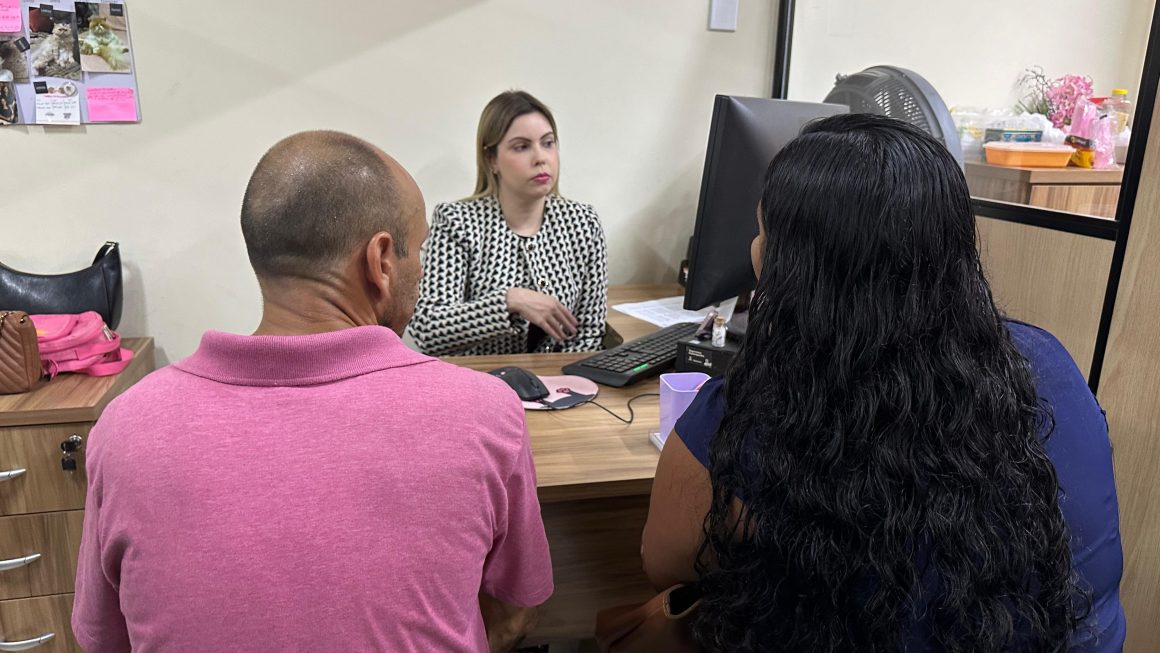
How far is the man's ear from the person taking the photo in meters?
0.93

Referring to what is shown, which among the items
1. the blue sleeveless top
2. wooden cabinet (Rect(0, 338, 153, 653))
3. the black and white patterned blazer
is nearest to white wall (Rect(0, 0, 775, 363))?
the black and white patterned blazer

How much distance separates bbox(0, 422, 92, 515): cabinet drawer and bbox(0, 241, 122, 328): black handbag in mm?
510


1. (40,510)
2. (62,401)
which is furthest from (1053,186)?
(40,510)

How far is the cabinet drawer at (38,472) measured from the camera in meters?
1.72

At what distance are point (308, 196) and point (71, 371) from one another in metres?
1.44

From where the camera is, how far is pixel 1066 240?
4.96ft

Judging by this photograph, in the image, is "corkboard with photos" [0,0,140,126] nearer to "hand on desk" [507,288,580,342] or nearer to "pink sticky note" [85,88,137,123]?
"pink sticky note" [85,88,137,123]

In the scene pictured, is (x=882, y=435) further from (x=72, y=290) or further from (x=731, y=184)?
(x=72, y=290)

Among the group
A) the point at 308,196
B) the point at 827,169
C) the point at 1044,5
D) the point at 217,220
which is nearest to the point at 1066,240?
the point at 1044,5

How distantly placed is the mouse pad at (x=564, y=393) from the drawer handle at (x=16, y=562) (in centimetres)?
123

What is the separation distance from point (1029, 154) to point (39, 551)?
242cm

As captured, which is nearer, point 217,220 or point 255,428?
point 255,428

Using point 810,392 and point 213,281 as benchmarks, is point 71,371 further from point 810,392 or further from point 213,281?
point 810,392

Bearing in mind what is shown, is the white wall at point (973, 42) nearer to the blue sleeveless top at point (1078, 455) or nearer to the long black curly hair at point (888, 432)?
the blue sleeveless top at point (1078, 455)
